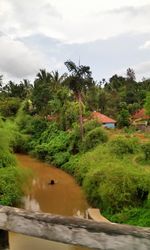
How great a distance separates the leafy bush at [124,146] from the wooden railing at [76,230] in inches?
665

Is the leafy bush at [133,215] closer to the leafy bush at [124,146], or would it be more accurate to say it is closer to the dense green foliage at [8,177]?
the dense green foliage at [8,177]

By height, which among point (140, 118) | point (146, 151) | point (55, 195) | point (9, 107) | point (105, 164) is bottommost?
point (55, 195)

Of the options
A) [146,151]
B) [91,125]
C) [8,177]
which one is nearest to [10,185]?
[8,177]

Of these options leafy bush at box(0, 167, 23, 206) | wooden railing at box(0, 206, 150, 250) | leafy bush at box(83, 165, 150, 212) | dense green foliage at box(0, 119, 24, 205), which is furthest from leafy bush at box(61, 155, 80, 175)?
wooden railing at box(0, 206, 150, 250)

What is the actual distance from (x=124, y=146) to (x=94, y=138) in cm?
444

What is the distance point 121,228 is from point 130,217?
11.2 m

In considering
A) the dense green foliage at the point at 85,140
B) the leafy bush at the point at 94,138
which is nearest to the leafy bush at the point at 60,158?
the dense green foliage at the point at 85,140

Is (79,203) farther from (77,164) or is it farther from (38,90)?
(38,90)

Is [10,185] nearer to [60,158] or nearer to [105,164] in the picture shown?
[105,164]

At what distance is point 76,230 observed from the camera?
1.68 meters

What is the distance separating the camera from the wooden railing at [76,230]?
1560mm

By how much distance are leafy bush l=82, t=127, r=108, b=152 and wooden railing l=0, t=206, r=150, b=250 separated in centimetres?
2092

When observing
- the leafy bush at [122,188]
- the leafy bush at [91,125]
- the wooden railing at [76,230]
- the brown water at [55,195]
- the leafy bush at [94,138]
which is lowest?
the brown water at [55,195]

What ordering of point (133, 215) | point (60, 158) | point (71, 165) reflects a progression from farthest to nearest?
1. point (60, 158)
2. point (71, 165)
3. point (133, 215)
